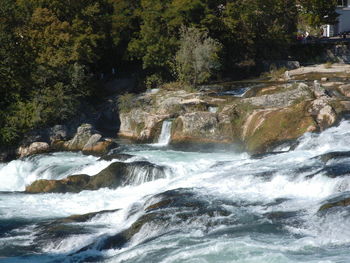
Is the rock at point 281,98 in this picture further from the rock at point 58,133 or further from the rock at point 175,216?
the rock at point 175,216

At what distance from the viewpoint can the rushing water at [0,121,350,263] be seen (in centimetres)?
1698

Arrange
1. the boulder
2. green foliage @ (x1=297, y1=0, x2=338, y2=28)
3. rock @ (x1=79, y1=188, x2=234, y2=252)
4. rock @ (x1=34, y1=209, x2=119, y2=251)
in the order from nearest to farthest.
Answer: rock @ (x1=79, y1=188, x2=234, y2=252), rock @ (x1=34, y1=209, x2=119, y2=251), the boulder, green foliage @ (x1=297, y1=0, x2=338, y2=28)

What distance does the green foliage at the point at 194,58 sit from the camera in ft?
127

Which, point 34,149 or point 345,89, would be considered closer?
point 34,149

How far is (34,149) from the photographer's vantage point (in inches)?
1291

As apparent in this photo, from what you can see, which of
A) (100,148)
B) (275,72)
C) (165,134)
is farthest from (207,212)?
(275,72)

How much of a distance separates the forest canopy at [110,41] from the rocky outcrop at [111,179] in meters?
8.26

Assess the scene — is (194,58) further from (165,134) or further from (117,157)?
(117,157)

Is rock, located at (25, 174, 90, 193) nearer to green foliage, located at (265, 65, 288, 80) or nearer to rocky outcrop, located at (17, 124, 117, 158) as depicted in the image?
rocky outcrop, located at (17, 124, 117, 158)

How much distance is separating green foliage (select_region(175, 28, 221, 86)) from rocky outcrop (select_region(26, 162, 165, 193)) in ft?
44.7

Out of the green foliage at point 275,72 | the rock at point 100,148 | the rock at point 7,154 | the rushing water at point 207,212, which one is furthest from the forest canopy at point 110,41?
the rushing water at point 207,212

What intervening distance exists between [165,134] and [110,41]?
13.5m

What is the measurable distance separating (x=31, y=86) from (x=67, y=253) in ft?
64.2

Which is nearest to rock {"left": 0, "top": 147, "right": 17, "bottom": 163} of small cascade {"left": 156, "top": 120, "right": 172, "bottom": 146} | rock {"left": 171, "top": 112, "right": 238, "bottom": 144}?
small cascade {"left": 156, "top": 120, "right": 172, "bottom": 146}
